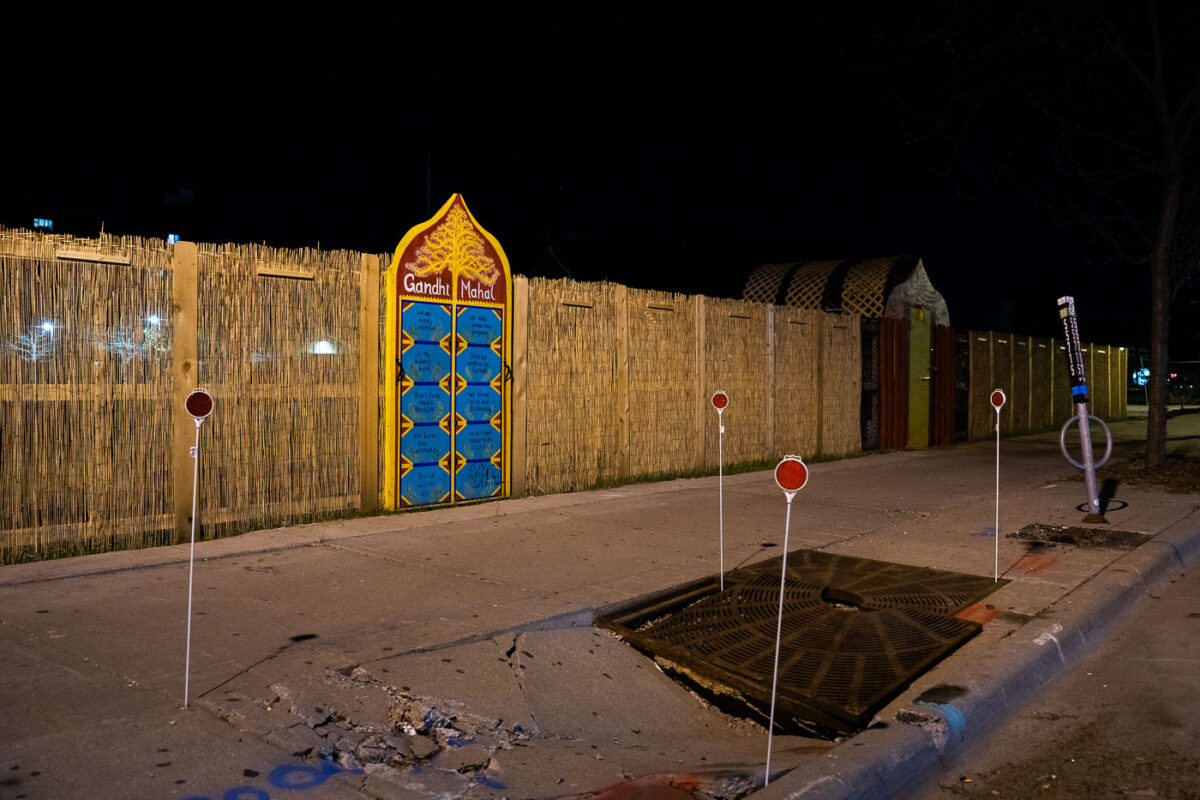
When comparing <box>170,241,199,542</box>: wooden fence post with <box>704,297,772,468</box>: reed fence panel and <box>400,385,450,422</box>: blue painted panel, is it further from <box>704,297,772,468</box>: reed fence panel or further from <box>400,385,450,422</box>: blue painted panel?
<box>704,297,772,468</box>: reed fence panel

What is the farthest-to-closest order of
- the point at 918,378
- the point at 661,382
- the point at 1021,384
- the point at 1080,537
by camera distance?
the point at 1021,384 < the point at 918,378 < the point at 661,382 < the point at 1080,537

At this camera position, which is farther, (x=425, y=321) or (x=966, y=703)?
(x=425, y=321)

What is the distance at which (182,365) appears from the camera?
23.0ft

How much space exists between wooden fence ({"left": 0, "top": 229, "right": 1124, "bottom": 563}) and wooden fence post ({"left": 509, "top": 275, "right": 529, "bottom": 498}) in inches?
0.9

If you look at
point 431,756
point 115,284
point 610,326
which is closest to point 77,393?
point 115,284

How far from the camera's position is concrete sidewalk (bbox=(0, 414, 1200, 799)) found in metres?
3.44

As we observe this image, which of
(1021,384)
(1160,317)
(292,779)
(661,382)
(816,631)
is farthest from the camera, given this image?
(1021,384)

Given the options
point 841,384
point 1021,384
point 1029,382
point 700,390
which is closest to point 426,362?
point 700,390

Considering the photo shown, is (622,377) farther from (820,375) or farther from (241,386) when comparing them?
(820,375)

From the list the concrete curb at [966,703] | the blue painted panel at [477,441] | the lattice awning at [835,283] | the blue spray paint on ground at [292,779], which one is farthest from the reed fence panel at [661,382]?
the blue spray paint on ground at [292,779]

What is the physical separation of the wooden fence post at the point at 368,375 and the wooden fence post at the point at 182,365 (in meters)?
1.49

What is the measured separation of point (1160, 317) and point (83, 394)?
1306cm

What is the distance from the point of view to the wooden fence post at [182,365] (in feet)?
22.9

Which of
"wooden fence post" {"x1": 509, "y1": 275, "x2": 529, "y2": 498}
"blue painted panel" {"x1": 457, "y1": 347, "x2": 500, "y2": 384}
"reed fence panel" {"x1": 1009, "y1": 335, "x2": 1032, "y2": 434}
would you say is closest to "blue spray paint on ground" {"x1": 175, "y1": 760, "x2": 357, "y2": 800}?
"blue painted panel" {"x1": 457, "y1": 347, "x2": 500, "y2": 384}
